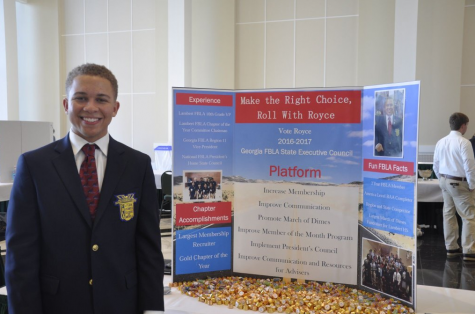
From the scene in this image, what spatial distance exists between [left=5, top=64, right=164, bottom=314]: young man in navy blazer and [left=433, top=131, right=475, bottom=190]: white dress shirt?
4.74m

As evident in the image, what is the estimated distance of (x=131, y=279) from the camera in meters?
1.56

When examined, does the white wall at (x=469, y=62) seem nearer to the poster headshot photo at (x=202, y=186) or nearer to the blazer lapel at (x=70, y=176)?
the poster headshot photo at (x=202, y=186)

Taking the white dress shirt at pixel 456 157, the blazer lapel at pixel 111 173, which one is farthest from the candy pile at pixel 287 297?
the white dress shirt at pixel 456 157

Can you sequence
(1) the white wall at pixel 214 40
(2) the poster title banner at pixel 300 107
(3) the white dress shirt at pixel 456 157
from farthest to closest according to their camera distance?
1. (1) the white wall at pixel 214 40
2. (3) the white dress shirt at pixel 456 157
3. (2) the poster title banner at pixel 300 107

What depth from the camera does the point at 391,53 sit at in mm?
8211

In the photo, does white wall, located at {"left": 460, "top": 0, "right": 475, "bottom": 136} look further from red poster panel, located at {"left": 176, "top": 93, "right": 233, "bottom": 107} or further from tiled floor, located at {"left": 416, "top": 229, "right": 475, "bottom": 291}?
red poster panel, located at {"left": 176, "top": 93, "right": 233, "bottom": 107}

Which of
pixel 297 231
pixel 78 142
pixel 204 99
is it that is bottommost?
pixel 297 231

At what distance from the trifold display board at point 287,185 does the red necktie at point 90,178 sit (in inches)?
52.7

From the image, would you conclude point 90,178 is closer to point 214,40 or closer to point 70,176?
point 70,176

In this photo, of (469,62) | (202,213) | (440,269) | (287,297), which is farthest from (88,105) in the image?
(469,62)

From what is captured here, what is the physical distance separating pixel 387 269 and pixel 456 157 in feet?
11.0

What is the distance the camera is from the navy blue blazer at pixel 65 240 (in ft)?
4.64

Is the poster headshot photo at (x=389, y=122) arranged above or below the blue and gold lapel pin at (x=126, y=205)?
above

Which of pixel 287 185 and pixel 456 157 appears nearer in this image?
pixel 287 185
